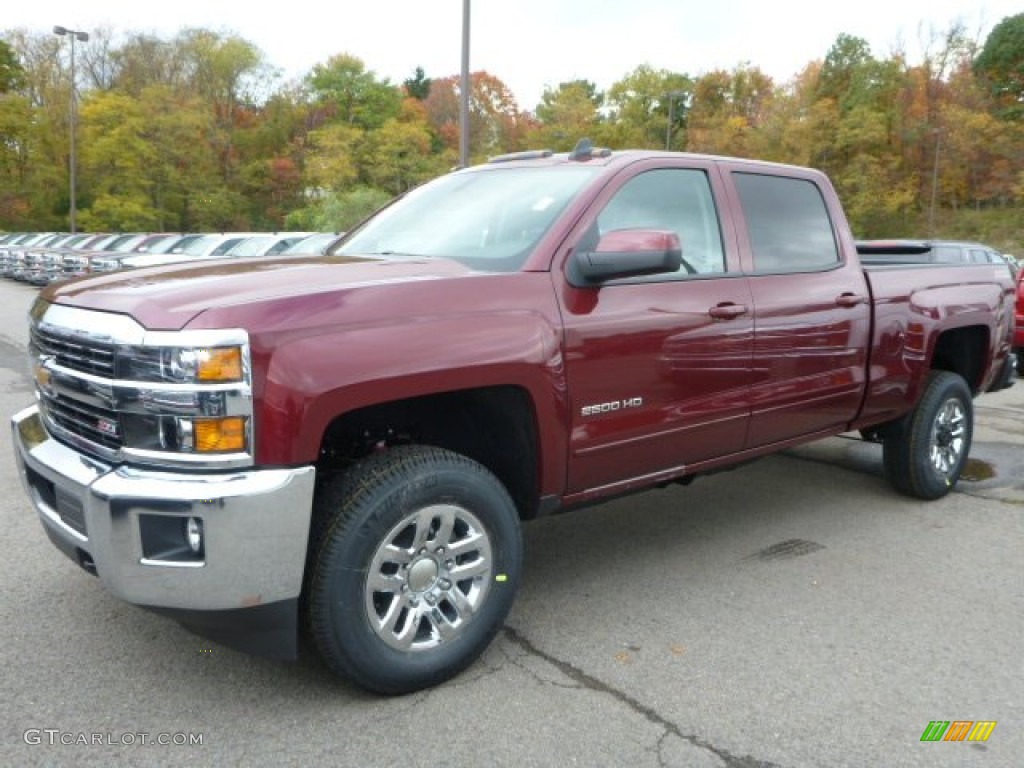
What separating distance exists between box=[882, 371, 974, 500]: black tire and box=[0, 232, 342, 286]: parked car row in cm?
1161

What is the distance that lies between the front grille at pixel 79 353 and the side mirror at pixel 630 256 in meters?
1.64

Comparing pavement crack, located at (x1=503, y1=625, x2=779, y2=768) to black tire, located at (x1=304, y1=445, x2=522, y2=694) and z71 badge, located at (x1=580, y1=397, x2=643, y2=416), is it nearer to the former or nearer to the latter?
black tire, located at (x1=304, y1=445, x2=522, y2=694)

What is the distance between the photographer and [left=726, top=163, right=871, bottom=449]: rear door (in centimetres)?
415

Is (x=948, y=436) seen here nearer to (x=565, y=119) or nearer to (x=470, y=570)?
(x=470, y=570)

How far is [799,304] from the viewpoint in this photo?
4.29 meters

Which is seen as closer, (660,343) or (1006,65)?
(660,343)

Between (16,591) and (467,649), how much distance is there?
213 cm

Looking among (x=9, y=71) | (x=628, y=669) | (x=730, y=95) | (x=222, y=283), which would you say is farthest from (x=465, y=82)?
(x=730, y=95)

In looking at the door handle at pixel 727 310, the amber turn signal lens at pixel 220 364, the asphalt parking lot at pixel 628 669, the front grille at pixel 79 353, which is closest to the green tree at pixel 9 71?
the asphalt parking lot at pixel 628 669

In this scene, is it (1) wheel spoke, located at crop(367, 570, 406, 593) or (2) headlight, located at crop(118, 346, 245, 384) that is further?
(1) wheel spoke, located at crop(367, 570, 406, 593)

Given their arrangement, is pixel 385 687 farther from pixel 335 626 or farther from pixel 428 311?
pixel 428 311

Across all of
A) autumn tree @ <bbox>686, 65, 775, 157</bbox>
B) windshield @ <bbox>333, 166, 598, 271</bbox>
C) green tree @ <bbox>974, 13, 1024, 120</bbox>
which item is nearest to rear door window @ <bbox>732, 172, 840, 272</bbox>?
windshield @ <bbox>333, 166, 598, 271</bbox>

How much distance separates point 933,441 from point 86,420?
470 cm

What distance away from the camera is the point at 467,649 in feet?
10.3
